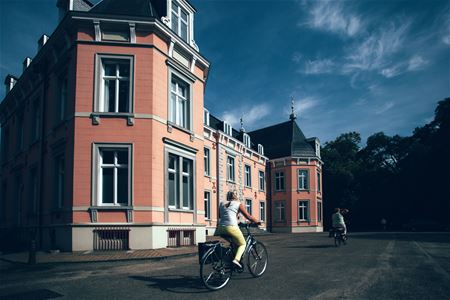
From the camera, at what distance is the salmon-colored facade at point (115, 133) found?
13477 millimetres

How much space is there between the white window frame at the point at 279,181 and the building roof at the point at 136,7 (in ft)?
91.0

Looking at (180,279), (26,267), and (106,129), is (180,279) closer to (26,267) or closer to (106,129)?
(26,267)

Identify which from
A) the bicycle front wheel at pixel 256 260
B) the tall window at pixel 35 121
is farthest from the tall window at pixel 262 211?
the bicycle front wheel at pixel 256 260

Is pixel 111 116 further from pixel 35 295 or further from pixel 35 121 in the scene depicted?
pixel 35 295

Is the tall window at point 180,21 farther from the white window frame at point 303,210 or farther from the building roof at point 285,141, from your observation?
the white window frame at point 303,210

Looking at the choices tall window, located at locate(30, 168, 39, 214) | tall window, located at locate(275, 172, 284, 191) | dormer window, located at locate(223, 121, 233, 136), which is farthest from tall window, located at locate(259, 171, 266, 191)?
tall window, located at locate(30, 168, 39, 214)

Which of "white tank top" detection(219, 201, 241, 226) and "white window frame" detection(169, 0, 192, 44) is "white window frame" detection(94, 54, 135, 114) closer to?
"white window frame" detection(169, 0, 192, 44)

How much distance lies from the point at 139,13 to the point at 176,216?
9126 mm

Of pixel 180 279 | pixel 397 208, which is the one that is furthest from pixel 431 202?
pixel 180 279

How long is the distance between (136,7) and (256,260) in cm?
1330

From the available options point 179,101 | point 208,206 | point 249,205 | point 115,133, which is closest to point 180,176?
point 115,133

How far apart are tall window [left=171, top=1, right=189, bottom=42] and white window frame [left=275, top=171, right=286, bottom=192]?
26.0m

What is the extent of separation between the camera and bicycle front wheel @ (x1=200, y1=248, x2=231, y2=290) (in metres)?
6.19

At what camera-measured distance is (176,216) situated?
1536cm
